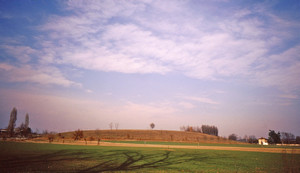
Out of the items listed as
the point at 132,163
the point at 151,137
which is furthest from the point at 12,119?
the point at 132,163

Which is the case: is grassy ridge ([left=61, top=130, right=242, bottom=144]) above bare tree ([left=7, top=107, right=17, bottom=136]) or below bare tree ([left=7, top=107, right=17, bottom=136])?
below

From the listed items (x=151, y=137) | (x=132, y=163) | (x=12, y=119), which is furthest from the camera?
(x=151, y=137)

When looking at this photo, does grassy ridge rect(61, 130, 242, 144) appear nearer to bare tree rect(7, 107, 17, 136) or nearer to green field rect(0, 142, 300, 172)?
bare tree rect(7, 107, 17, 136)

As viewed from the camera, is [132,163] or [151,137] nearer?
[132,163]

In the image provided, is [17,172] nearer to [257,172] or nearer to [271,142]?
[257,172]

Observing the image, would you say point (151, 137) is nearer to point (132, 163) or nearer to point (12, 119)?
point (12, 119)

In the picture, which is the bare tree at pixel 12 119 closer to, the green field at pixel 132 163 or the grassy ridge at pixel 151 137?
the grassy ridge at pixel 151 137

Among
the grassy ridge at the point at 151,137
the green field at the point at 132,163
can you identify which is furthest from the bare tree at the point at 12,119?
the green field at the point at 132,163

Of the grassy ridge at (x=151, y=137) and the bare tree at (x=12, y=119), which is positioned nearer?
the bare tree at (x=12, y=119)

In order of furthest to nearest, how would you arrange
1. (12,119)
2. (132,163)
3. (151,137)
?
(151,137) → (12,119) → (132,163)

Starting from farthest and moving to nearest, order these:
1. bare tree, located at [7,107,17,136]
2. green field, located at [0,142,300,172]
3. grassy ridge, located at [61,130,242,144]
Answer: grassy ridge, located at [61,130,242,144] < bare tree, located at [7,107,17,136] < green field, located at [0,142,300,172]

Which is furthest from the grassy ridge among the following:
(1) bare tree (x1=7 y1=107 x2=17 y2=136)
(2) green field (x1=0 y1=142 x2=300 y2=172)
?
(2) green field (x1=0 y1=142 x2=300 y2=172)

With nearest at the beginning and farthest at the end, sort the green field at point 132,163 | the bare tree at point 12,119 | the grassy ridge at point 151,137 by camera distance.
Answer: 1. the green field at point 132,163
2. the bare tree at point 12,119
3. the grassy ridge at point 151,137

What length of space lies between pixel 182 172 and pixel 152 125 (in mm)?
176089
